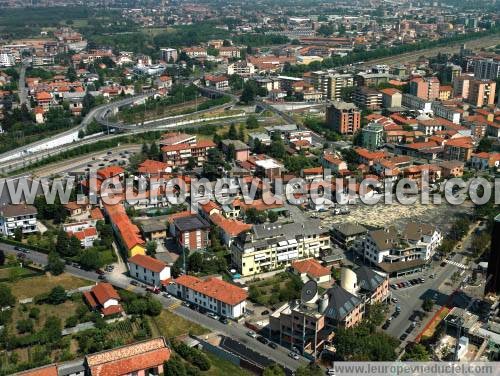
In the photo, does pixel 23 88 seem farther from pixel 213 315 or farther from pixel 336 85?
pixel 213 315

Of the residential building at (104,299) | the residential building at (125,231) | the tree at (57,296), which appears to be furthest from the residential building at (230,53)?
the tree at (57,296)

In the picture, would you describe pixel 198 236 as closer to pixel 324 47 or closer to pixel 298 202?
pixel 298 202

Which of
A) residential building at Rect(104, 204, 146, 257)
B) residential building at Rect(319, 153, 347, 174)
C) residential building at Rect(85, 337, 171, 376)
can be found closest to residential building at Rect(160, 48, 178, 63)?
residential building at Rect(319, 153, 347, 174)

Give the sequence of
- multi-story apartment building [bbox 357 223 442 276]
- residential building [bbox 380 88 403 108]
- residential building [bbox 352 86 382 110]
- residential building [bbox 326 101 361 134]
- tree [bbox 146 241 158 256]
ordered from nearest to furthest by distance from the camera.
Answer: multi-story apartment building [bbox 357 223 442 276]
tree [bbox 146 241 158 256]
residential building [bbox 326 101 361 134]
residential building [bbox 380 88 403 108]
residential building [bbox 352 86 382 110]

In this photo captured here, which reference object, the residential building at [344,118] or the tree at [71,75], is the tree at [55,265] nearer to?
the residential building at [344,118]

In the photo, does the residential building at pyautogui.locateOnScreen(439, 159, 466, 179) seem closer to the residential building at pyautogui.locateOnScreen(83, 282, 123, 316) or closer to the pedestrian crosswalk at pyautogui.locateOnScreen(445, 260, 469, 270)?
the pedestrian crosswalk at pyautogui.locateOnScreen(445, 260, 469, 270)

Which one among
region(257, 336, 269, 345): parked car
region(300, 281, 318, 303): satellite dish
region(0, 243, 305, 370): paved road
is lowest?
region(0, 243, 305, 370): paved road

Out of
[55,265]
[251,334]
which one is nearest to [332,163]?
[251,334]
